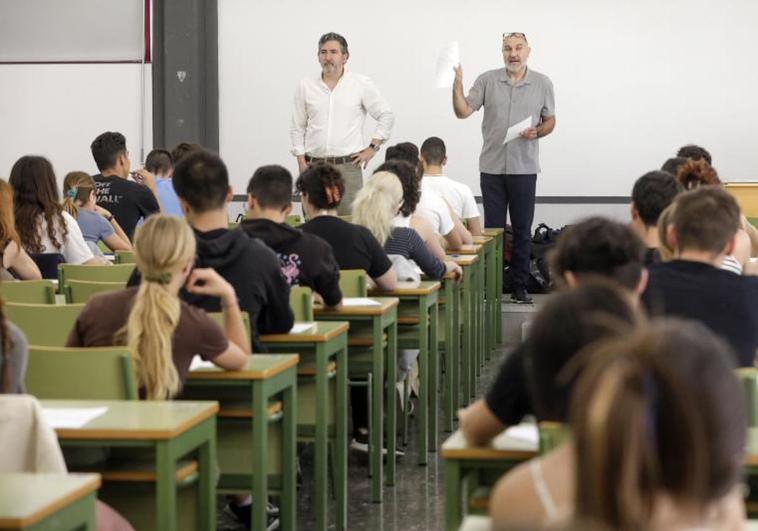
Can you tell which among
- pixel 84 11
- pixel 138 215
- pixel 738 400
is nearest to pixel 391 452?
pixel 138 215

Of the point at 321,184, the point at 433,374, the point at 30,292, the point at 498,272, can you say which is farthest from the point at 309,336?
the point at 498,272

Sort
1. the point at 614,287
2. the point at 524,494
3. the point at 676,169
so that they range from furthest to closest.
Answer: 1. the point at 676,169
2. the point at 524,494
3. the point at 614,287

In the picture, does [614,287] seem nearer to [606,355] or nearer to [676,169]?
[606,355]

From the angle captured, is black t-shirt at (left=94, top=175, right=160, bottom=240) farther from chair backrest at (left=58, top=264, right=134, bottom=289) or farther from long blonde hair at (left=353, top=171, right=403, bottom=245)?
chair backrest at (left=58, top=264, right=134, bottom=289)

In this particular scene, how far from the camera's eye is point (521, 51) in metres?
9.98

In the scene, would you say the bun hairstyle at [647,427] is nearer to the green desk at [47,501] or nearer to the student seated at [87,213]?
A: the green desk at [47,501]

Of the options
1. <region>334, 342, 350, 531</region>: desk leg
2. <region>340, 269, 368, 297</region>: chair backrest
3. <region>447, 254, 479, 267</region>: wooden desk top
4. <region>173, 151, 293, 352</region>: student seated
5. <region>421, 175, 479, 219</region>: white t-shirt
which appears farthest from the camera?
<region>421, 175, 479, 219</region>: white t-shirt

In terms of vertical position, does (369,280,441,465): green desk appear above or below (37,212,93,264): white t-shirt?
below

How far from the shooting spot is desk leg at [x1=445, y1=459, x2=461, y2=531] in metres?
2.81

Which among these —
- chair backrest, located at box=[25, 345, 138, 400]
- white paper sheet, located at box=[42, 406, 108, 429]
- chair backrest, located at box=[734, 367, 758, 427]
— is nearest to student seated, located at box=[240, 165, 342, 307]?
chair backrest, located at box=[25, 345, 138, 400]

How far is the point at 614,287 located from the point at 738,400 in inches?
13.4

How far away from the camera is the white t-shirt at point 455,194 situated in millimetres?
8719

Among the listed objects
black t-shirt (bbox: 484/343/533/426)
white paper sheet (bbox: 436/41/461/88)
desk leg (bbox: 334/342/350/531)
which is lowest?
desk leg (bbox: 334/342/350/531)

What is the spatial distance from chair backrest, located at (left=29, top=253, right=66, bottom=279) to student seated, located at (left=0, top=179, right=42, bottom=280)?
0.42 meters
